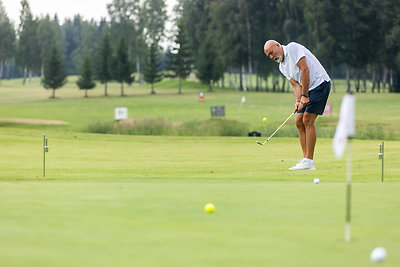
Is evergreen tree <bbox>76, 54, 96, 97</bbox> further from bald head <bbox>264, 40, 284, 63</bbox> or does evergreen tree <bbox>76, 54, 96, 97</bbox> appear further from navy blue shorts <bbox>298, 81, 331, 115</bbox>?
navy blue shorts <bbox>298, 81, 331, 115</bbox>

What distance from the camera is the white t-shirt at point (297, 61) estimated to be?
10.0 meters

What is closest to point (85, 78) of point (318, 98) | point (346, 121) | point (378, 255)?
point (318, 98)

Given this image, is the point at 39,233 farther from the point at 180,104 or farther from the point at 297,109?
the point at 180,104

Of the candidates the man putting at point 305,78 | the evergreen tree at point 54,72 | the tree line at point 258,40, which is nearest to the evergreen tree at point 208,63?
the tree line at point 258,40

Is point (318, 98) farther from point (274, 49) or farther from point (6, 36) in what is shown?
point (6, 36)

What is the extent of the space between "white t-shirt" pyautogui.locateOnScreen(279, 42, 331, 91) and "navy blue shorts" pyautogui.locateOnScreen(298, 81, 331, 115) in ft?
0.23

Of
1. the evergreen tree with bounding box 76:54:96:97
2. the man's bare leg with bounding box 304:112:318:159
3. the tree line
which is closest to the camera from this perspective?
the man's bare leg with bounding box 304:112:318:159

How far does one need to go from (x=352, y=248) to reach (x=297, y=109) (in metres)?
6.28

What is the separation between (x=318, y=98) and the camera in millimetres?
10164

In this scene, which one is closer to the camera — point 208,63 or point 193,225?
point 193,225

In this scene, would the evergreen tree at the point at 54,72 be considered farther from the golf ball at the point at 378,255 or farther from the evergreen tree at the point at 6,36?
the golf ball at the point at 378,255

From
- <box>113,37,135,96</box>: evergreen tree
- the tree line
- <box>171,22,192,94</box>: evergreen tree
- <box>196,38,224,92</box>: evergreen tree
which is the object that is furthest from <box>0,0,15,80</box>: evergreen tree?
<box>196,38,224,92</box>: evergreen tree

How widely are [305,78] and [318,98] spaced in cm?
45

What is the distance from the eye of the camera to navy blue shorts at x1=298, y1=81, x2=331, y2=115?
400 inches
